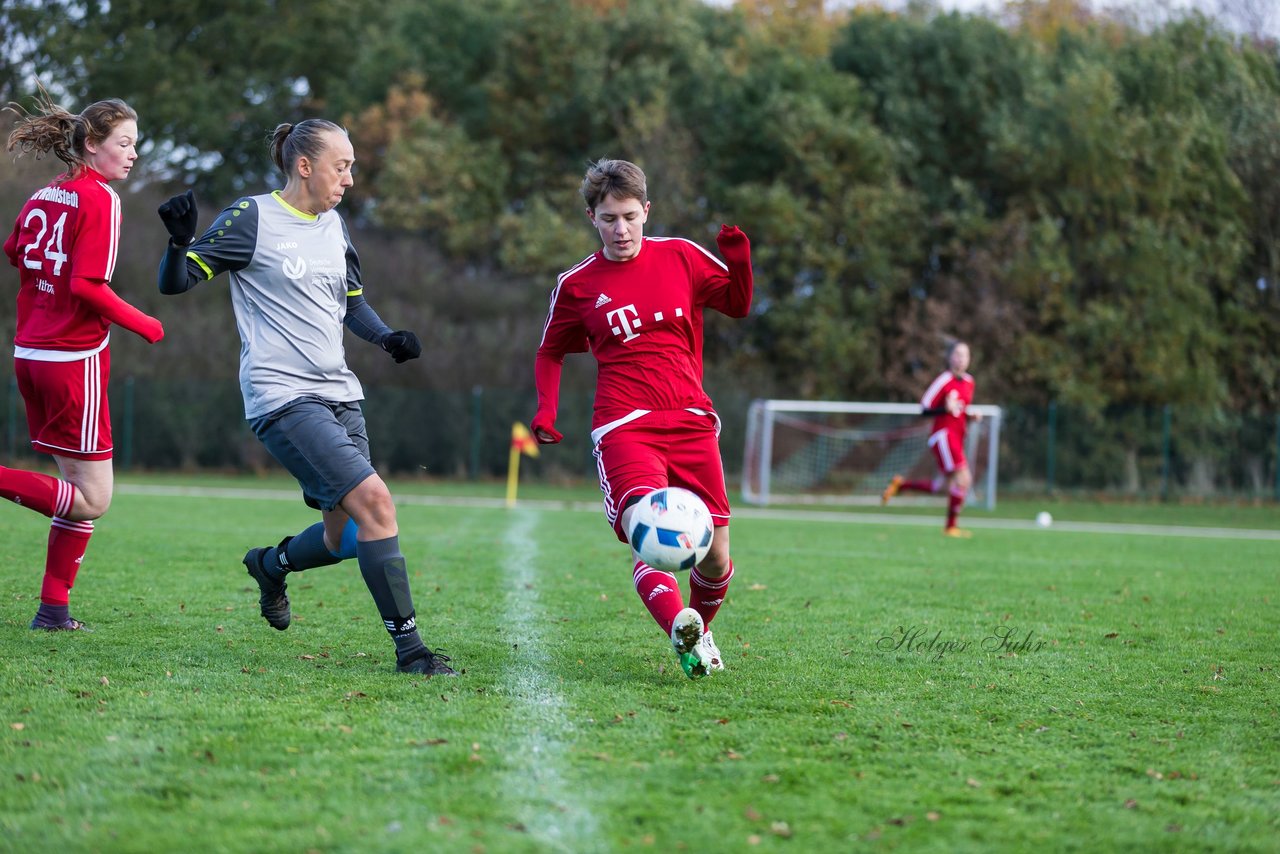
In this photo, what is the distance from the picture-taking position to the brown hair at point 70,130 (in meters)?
5.55

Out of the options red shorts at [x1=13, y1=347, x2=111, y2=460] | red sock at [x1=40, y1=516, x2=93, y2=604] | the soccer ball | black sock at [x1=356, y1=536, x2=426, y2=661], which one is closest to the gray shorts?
black sock at [x1=356, y1=536, x2=426, y2=661]

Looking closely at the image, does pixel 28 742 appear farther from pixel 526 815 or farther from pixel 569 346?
pixel 569 346

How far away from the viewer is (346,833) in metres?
3.14

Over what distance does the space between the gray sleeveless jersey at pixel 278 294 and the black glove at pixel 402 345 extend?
224 mm

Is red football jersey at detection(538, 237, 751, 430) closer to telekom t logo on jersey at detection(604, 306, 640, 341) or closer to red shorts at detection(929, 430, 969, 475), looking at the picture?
telekom t logo on jersey at detection(604, 306, 640, 341)

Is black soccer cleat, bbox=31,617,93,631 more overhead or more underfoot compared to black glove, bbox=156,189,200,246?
more underfoot

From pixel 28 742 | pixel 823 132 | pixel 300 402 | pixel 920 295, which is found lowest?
pixel 28 742

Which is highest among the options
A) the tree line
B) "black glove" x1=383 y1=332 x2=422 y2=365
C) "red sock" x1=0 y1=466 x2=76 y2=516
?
the tree line

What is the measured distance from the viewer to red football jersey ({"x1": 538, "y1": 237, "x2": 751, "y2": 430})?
5.39 metres

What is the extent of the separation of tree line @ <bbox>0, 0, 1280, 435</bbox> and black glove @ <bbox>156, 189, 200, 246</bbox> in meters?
22.6

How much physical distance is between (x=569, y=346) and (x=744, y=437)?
67.7 feet

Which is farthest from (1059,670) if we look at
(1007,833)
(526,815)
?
(526,815)

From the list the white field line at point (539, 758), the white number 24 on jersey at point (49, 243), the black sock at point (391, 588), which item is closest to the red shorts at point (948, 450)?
the white field line at point (539, 758)

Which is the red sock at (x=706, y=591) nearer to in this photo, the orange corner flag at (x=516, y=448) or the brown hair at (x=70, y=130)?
the brown hair at (x=70, y=130)
